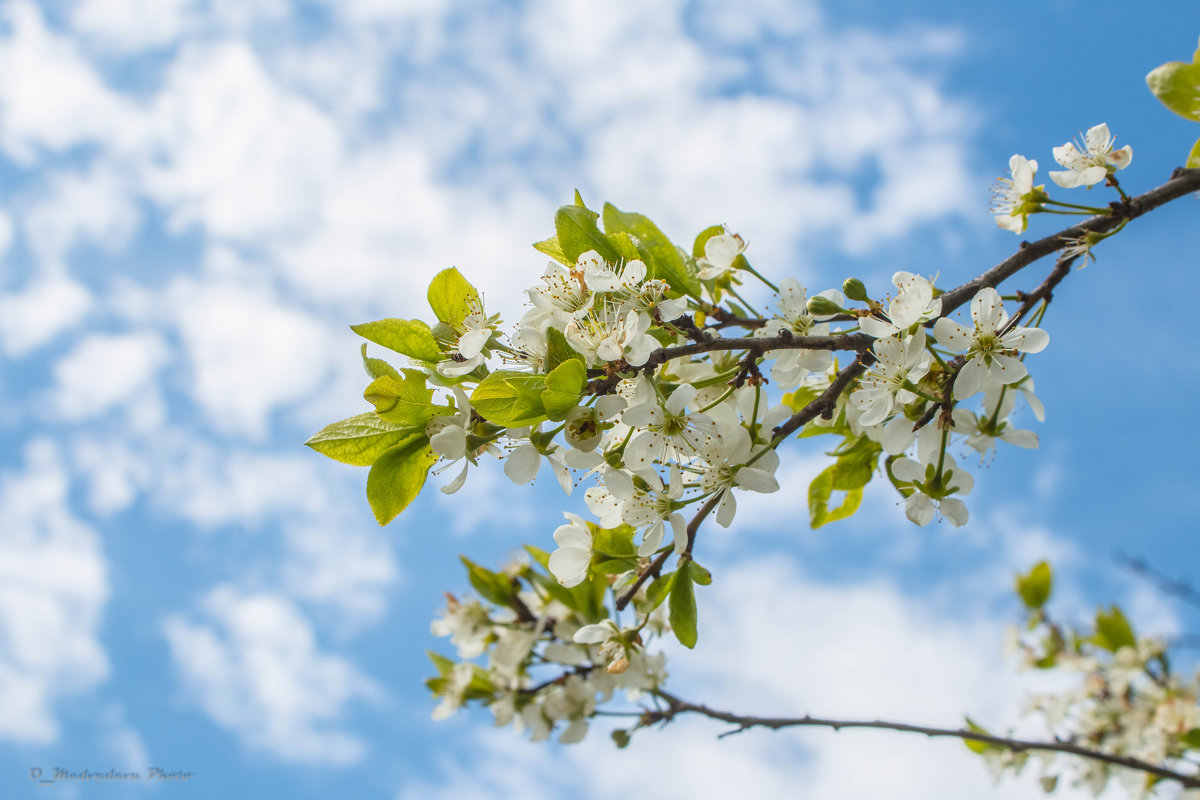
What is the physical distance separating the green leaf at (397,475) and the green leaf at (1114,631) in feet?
12.7

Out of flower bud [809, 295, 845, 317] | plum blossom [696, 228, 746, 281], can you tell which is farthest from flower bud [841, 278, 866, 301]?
plum blossom [696, 228, 746, 281]

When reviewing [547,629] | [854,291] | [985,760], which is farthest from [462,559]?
[985,760]

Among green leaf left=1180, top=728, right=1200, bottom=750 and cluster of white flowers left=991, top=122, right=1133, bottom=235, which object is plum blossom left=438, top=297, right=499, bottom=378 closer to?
cluster of white flowers left=991, top=122, right=1133, bottom=235

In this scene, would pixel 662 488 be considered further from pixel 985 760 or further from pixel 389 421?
pixel 985 760

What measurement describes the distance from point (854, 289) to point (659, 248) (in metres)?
0.42

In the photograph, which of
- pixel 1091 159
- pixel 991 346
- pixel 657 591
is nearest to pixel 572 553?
pixel 657 591

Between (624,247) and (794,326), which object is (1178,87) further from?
(624,247)

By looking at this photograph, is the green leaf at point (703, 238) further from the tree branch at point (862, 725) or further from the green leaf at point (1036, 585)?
the green leaf at point (1036, 585)

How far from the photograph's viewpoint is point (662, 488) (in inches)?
62.6

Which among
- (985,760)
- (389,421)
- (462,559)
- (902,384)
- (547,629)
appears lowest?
(985,760)

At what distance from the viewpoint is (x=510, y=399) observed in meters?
1.47

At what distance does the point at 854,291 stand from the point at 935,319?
7.2 inches

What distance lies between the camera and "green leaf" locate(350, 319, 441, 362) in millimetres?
1668

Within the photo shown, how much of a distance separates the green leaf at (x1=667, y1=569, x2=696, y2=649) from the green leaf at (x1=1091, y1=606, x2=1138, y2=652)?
338 centimetres
